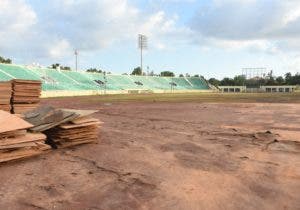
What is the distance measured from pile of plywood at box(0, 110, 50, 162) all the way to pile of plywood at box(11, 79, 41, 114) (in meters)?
3.86

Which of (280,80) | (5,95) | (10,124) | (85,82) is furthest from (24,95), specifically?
(280,80)

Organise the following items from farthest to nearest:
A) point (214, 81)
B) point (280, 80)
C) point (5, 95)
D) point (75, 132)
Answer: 1. point (214, 81)
2. point (280, 80)
3. point (5, 95)
4. point (75, 132)

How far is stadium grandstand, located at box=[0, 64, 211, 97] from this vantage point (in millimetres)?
72812

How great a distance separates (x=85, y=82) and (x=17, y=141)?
80.2 metres

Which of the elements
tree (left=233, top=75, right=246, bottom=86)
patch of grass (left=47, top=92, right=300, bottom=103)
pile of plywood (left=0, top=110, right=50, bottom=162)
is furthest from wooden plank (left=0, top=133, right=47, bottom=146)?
tree (left=233, top=75, right=246, bottom=86)

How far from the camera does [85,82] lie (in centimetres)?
8888

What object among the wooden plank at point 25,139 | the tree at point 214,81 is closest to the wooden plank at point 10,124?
the wooden plank at point 25,139

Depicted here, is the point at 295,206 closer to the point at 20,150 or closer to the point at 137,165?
the point at 137,165

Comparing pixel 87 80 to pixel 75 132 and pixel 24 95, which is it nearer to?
pixel 24 95

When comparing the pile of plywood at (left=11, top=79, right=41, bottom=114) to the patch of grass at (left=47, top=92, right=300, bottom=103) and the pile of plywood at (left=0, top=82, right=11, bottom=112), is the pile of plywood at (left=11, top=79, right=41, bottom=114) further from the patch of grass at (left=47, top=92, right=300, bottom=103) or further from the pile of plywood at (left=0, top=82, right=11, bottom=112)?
the patch of grass at (left=47, top=92, right=300, bottom=103)

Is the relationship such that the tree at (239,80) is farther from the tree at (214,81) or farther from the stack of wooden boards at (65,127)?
the stack of wooden boards at (65,127)

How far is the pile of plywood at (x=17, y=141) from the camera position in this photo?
9117 mm

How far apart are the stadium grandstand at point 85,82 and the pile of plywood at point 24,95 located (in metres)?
50.4

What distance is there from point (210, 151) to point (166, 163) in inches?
74.1
